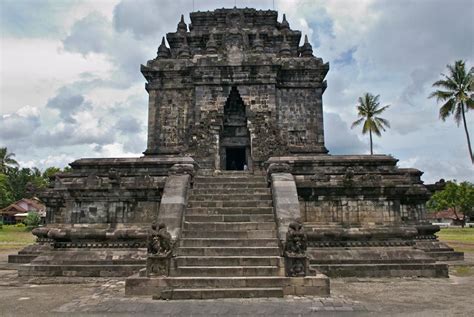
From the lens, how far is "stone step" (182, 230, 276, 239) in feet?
32.4

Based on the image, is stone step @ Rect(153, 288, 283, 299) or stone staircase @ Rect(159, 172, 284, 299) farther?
stone staircase @ Rect(159, 172, 284, 299)

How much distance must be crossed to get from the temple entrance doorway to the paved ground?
34.6ft

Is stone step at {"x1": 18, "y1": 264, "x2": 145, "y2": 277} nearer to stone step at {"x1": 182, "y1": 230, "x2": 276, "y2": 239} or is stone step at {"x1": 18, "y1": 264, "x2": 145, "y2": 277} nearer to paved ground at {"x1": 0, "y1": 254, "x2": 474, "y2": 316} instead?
paved ground at {"x1": 0, "y1": 254, "x2": 474, "y2": 316}

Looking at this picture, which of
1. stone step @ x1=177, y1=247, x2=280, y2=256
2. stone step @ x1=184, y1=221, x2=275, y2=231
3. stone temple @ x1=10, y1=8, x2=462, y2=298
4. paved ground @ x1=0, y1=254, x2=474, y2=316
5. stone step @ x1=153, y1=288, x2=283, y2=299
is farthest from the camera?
stone step @ x1=184, y1=221, x2=275, y2=231

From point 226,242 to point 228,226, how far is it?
0.68 m


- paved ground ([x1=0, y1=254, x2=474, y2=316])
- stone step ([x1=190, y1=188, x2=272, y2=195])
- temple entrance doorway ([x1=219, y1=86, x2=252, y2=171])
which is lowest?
paved ground ([x1=0, y1=254, x2=474, y2=316])

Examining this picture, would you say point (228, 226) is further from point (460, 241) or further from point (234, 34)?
point (460, 241)

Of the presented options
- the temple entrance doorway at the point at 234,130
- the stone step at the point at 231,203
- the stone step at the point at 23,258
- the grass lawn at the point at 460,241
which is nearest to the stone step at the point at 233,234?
the stone step at the point at 231,203

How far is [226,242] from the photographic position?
9.62m

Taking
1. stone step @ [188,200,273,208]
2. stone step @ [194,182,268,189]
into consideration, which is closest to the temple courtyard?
stone step @ [188,200,273,208]

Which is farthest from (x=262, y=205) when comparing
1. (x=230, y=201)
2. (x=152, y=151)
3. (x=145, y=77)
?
(x=145, y=77)

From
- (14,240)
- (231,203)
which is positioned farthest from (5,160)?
(231,203)

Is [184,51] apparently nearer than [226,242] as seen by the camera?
No

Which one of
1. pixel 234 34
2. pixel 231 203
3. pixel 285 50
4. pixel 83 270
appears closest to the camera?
pixel 83 270
